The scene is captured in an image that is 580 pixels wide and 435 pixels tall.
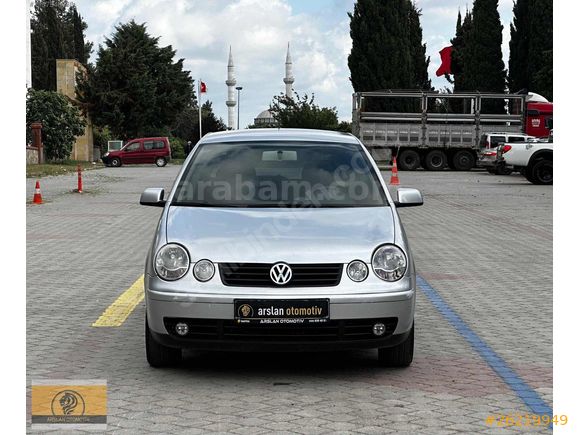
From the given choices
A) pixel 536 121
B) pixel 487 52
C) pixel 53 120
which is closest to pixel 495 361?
pixel 536 121

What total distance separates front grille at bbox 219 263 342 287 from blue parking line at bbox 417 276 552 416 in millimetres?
1261

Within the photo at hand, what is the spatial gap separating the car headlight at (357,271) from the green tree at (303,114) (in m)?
59.2

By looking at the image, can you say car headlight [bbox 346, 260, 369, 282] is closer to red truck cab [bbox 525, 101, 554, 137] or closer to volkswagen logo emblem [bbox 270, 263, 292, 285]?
volkswagen logo emblem [bbox 270, 263, 292, 285]

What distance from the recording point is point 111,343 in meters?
7.48

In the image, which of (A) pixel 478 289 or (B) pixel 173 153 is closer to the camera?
(A) pixel 478 289

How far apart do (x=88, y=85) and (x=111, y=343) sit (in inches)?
2652

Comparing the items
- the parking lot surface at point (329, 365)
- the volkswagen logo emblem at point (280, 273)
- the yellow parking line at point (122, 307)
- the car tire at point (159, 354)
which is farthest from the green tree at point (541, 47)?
the volkswagen logo emblem at point (280, 273)

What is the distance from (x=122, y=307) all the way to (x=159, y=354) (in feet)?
8.43

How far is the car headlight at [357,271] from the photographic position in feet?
20.1

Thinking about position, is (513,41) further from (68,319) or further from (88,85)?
(68,319)

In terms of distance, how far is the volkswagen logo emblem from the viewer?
6043 mm

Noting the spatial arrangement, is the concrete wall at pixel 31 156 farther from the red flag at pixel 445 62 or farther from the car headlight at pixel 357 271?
the car headlight at pixel 357 271

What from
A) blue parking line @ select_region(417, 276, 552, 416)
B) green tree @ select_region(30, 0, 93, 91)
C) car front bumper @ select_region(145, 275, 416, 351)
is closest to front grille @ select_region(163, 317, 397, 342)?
car front bumper @ select_region(145, 275, 416, 351)
